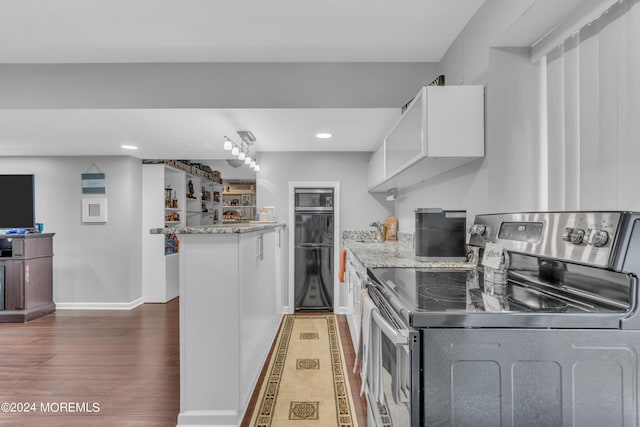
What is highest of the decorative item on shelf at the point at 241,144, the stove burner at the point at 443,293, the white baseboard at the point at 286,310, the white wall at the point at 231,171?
the white wall at the point at 231,171

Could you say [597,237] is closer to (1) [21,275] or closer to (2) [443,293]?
(2) [443,293]

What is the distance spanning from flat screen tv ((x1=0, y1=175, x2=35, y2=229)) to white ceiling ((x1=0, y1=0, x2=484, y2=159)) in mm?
1484

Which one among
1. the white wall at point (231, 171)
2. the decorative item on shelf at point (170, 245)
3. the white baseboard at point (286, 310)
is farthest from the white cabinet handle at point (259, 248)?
the white wall at point (231, 171)

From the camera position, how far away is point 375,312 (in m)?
1.31

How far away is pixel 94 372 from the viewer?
272 cm

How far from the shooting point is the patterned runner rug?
2.09 metres

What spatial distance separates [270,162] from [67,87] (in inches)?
93.6

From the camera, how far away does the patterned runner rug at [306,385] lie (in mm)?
2086

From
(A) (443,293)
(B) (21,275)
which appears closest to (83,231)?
(B) (21,275)

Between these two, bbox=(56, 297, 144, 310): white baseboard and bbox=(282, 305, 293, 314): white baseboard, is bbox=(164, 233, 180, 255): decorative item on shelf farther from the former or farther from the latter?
bbox=(282, 305, 293, 314): white baseboard

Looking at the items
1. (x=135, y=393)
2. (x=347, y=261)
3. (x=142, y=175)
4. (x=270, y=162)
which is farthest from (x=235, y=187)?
(x=135, y=393)

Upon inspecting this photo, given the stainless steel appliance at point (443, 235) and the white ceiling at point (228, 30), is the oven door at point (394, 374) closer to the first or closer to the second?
the stainless steel appliance at point (443, 235)

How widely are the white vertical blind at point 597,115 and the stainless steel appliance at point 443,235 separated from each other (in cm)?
48

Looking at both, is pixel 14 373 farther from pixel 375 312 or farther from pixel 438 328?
pixel 438 328
